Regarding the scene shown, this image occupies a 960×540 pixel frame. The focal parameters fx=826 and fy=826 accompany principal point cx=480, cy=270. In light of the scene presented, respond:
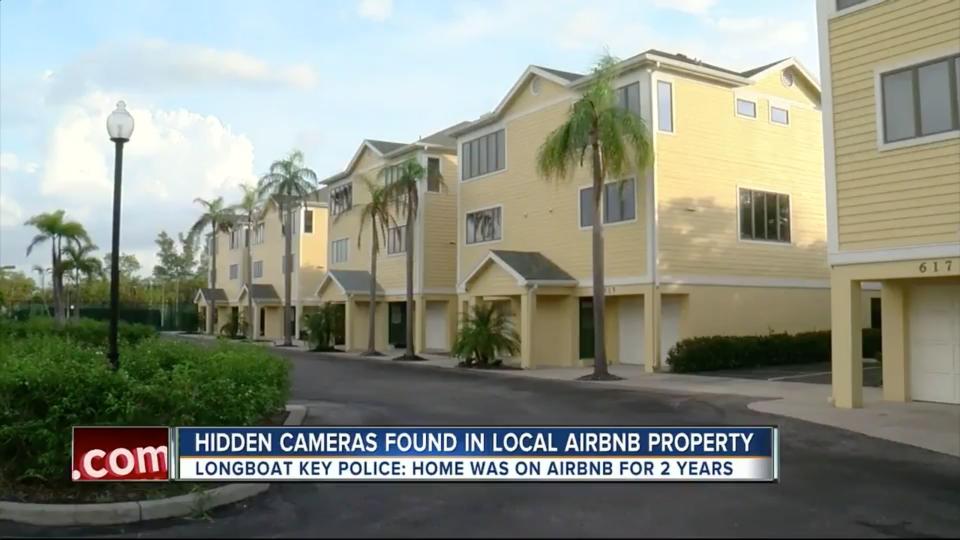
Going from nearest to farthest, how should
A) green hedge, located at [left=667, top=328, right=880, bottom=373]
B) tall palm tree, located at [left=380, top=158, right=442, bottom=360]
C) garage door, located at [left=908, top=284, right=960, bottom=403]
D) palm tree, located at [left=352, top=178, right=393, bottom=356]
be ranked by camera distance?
garage door, located at [left=908, top=284, right=960, bottom=403] < green hedge, located at [left=667, top=328, right=880, bottom=373] < tall palm tree, located at [left=380, top=158, right=442, bottom=360] < palm tree, located at [left=352, top=178, right=393, bottom=356]

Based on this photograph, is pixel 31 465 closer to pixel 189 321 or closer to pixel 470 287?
pixel 470 287

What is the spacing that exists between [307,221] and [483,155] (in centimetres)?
2094

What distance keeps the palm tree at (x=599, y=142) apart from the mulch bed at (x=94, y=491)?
15.3m

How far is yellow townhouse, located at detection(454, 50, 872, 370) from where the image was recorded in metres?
23.8

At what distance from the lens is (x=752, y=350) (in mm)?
24328

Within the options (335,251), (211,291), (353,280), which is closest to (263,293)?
(335,251)

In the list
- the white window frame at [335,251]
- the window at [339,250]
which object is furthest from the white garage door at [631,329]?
the window at [339,250]

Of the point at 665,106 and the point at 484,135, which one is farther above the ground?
the point at 484,135

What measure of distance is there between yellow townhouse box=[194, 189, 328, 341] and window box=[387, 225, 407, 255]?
8.37m

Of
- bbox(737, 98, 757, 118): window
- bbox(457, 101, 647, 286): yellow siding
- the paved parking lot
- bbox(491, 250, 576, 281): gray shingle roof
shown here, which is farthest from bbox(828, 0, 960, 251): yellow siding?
bbox(491, 250, 576, 281): gray shingle roof

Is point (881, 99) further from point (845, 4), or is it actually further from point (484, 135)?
point (484, 135)

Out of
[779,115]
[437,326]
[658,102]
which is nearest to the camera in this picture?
[658,102]

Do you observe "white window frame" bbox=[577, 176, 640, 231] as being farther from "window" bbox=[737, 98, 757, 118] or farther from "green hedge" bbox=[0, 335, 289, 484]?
"green hedge" bbox=[0, 335, 289, 484]

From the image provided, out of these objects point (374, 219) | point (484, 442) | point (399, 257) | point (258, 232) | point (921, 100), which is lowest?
point (484, 442)
